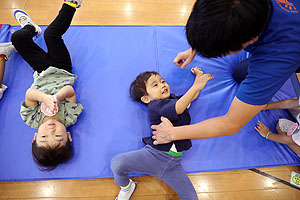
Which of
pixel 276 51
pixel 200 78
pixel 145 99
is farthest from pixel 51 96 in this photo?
pixel 276 51

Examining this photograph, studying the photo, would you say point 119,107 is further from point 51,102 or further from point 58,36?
point 58,36

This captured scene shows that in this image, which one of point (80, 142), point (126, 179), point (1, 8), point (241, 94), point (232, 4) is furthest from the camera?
point (1, 8)

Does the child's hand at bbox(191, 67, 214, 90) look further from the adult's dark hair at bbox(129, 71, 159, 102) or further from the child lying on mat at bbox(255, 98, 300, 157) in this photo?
the child lying on mat at bbox(255, 98, 300, 157)

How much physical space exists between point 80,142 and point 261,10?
1148 millimetres

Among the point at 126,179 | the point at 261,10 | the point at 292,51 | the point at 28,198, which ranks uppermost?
the point at 261,10

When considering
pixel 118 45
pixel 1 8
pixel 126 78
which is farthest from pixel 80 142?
pixel 1 8

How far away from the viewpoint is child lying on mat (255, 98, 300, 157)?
1232mm

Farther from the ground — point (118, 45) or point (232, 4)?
point (232, 4)

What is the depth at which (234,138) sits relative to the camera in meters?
1.33

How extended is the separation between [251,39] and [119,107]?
919 millimetres

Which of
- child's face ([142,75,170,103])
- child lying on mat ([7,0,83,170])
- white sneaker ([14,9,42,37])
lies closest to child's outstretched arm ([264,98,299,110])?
child's face ([142,75,170,103])

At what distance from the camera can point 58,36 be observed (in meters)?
1.34

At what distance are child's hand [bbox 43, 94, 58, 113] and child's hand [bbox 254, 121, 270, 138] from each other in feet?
4.23

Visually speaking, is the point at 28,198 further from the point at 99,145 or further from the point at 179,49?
the point at 179,49
